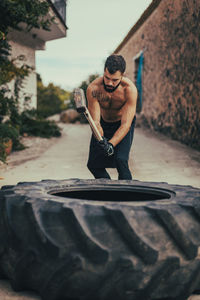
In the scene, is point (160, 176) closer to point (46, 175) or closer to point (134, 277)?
point (46, 175)

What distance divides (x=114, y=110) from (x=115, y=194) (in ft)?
4.18

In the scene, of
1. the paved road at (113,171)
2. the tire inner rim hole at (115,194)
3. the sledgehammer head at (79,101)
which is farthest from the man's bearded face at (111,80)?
the paved road at (113,171)

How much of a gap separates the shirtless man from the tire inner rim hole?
2.14 ft

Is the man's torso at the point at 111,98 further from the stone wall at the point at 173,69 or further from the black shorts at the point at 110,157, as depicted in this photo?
the stone wall at the point at 173,69

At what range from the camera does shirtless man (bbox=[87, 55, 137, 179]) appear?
9.90 ft

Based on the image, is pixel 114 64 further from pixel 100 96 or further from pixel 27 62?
pixel 27 62

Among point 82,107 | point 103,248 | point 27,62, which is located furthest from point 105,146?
point 27,62

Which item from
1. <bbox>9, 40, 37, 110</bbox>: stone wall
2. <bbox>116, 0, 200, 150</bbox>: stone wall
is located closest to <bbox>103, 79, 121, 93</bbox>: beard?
<bbox>116, 0, 200, 150</bbox>: stone wall

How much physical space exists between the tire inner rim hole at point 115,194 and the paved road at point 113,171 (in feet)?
8.24

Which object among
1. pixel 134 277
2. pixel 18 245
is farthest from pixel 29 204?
pixel 134 277

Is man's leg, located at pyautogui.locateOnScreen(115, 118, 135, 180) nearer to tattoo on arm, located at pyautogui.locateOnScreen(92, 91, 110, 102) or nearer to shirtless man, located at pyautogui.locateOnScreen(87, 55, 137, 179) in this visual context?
shirtless man, located at pyautogui.locateOnScreen(87, 55, 137, 179)

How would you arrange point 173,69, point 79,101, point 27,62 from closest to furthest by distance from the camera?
point 79,101
point 173,69
point 27,62

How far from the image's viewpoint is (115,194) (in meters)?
2.37

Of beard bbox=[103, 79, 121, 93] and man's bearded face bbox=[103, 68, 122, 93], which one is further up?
man's bearded face bbox=[103, 68, 122, 93]
